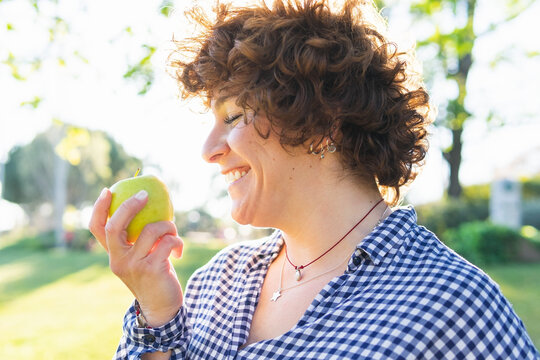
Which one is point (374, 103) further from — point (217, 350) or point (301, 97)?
point (217, 350)

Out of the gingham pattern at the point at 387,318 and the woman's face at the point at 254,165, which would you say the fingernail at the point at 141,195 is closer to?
the woman's face at the point at 254,165

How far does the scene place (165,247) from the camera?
1893mm

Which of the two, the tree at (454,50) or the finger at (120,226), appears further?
the tree at (454,50)

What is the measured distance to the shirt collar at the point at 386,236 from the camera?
1742 mm

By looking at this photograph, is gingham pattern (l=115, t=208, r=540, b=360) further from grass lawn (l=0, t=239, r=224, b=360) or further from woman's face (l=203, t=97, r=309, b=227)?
grass lawn (l=0, t=239, r=224, b=360)

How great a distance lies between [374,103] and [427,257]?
0.53 meters

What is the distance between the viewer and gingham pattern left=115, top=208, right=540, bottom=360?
1498 mm

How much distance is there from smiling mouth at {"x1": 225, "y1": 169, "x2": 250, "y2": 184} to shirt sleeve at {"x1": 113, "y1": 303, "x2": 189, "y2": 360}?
1.59ft

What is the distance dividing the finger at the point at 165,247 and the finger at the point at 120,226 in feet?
0.29

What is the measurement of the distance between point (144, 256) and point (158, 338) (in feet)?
0.97

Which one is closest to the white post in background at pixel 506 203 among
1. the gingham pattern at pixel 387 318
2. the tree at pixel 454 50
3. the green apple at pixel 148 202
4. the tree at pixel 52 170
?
the tree at pixel 454 50

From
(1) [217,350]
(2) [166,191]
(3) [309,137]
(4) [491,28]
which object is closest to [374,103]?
(3) [309,137]

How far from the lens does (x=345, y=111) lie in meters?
1.85

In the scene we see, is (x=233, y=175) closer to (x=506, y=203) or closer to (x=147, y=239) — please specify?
(x=147, y=239)
